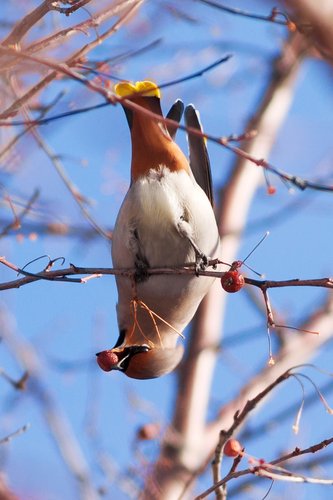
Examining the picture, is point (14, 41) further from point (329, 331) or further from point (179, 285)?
point (329, 331)

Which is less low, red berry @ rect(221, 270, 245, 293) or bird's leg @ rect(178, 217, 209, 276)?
red berry @ rect(221, 270, 245, 293)

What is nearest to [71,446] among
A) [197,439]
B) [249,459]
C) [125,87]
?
[197,439]

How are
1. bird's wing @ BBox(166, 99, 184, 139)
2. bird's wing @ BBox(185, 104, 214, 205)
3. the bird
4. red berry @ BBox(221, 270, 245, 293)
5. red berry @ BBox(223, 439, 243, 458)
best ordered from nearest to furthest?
1. red berry @ BBox(221, 270, 245, 293)
2. red berry @ BBox(223, 439, 243, 458)
3. the bird
4. bird's wing @ BBox(166, 99, 184, 139)
5. bird's wing @ BBox(185, 104, 214, 205)

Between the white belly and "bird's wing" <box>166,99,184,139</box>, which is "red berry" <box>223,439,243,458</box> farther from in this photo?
"bird's wing" <box>166,99,184,139</box>

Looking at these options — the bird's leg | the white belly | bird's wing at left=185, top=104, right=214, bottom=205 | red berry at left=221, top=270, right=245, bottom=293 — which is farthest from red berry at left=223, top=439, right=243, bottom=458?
bird's wing at left=185, top=104, right=214, bottom=205

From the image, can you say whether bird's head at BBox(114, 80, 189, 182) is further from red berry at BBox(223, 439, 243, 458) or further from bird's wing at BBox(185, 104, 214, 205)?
red berry at BBox(223, 439, 243, 458)

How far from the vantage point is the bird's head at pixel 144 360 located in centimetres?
353

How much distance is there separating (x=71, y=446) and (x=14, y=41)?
163 inches

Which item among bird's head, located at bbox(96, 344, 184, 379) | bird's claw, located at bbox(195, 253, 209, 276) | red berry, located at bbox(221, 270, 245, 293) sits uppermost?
red berry, located at bbox(221, 270, 245, 293)

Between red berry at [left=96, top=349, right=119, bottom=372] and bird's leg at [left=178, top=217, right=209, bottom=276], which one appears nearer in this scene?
red berry at [left=96, top=349, right=119, bottom=372]

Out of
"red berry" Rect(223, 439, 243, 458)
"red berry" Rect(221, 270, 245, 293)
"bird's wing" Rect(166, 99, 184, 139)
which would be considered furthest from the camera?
"bird's wing" Rect(166, 99, 184, 139)

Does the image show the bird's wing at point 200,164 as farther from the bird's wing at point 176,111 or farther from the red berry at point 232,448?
the red berry at point 232,448

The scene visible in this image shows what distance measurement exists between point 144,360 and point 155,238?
0.56 metres

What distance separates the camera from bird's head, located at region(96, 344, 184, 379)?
3.53 m
